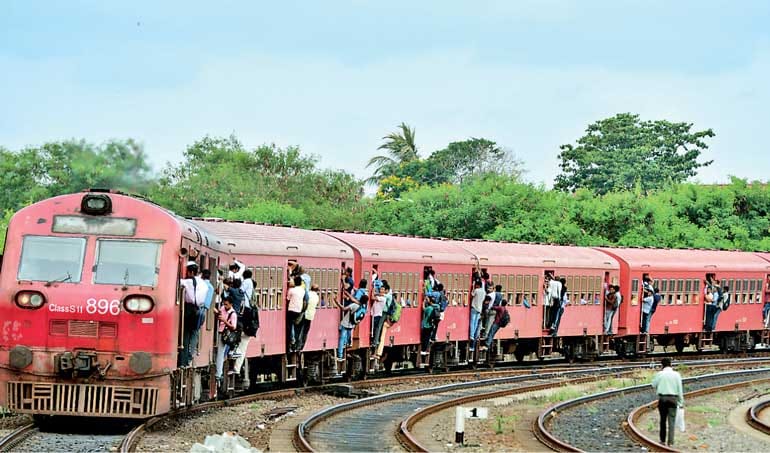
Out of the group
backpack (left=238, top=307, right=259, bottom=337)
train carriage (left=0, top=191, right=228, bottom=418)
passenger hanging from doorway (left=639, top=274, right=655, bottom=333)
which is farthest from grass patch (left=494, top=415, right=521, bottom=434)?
passenger hanging from doorway (left=639, top=274, right=655, bottom=333)

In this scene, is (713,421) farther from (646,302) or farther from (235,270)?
(646,302)

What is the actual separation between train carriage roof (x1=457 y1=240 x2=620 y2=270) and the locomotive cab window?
53.4 feet

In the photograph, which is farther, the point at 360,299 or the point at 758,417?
the point at 360,299

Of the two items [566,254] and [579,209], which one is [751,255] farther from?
[579,209]

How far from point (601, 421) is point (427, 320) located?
29.7ft

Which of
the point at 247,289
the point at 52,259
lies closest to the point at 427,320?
the point at 247,289

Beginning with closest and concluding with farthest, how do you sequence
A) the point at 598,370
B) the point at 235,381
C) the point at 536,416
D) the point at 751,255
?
1. the point at 536,416
2. the point at 235,381
3. the point at 598,370
4. the point at 751,255

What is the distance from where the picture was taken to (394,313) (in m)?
27.7

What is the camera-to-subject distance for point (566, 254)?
117ft

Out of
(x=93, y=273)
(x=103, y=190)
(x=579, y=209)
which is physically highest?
(x=579, y=209)

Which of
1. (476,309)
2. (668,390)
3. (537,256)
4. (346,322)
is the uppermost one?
(537,256)

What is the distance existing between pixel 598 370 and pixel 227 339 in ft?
44.9

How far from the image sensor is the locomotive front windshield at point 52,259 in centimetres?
1617

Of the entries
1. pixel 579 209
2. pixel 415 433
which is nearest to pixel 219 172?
pixel 579 209
